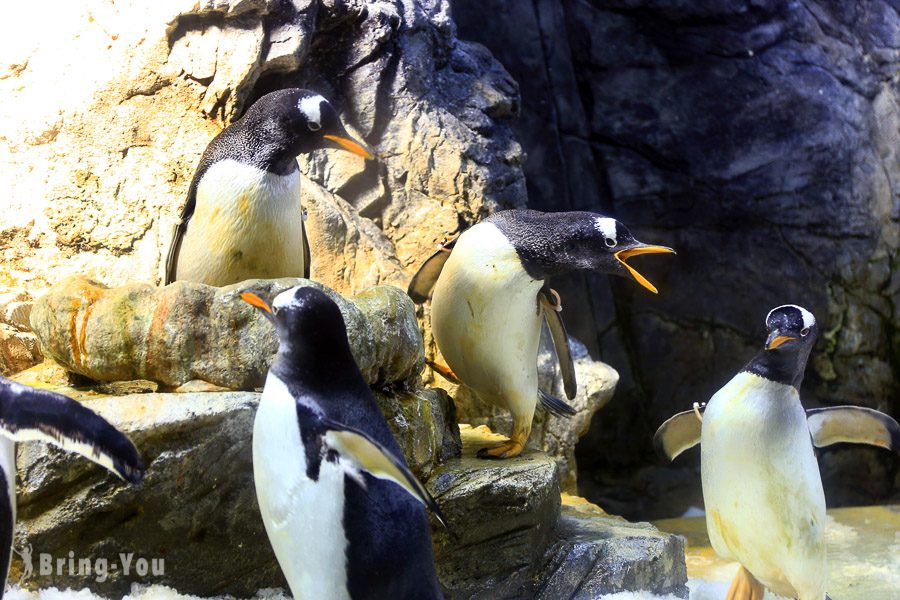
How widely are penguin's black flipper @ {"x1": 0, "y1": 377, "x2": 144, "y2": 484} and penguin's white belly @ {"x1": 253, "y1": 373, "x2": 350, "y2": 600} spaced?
250mm

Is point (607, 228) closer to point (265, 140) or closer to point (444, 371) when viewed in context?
point (444, 371)

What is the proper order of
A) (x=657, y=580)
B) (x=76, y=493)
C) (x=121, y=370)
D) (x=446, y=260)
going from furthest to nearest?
(x=446, y=260)
(x=657, y=580)
(x=121, y=370)
(x=76, y=493)

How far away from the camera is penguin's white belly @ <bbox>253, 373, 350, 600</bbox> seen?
67.5 inches

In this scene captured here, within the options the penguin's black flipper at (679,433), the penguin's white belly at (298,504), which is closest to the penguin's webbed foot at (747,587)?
the penguin's black flipper at (679,433)

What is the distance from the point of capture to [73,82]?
3.30 meters

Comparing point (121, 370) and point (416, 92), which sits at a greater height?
point (416, 92)

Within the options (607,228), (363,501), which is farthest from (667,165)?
(363,501)

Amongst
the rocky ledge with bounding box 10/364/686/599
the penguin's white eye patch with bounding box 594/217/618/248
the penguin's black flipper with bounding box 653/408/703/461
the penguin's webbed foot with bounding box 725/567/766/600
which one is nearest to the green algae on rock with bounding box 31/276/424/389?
the rocky ledge with bounding box 10/364/686/599

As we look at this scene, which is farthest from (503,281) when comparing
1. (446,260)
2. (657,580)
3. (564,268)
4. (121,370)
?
(121,370)

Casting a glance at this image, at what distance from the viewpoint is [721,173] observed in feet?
17.3

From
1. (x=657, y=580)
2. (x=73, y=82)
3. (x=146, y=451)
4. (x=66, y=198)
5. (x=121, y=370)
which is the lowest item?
(x=657, y=580)

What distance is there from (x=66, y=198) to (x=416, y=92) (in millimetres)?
1436

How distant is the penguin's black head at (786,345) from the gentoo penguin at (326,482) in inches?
41.8

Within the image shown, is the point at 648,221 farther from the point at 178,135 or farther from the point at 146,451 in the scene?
the point at 146,451
